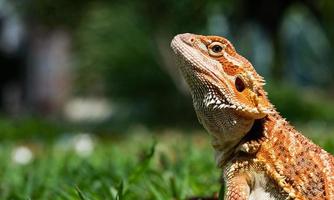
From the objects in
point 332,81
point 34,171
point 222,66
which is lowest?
point 332,81

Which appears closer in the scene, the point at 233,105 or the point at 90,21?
the point at 233,105

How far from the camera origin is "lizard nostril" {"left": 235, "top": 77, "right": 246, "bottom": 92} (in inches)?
106

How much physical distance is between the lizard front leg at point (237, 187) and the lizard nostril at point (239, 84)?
0.32m

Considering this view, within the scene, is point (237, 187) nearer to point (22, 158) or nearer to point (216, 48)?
point (216, 48)

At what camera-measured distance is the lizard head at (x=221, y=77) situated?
2656 mm

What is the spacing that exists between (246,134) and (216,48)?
0.36 metres

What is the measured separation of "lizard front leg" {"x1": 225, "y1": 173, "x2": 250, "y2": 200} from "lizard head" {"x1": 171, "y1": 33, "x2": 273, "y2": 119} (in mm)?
229

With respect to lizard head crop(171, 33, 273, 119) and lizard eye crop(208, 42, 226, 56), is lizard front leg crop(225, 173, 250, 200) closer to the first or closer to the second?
lizard head crop(171, 33, 273, 119)

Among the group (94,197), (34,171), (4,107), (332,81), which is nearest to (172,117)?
A: (4,107)

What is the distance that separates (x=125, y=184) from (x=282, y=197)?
1.26 meters

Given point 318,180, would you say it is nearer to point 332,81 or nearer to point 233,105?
point 233,105

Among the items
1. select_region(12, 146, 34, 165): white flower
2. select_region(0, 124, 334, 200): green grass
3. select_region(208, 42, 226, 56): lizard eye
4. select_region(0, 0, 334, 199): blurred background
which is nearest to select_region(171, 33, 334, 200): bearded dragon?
select_region(208, 42, 226, 56): lizard eye

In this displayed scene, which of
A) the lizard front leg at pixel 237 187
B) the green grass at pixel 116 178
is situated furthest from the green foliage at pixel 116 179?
the lizard front leg at pixel 237 187

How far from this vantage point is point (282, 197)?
2568 mm
